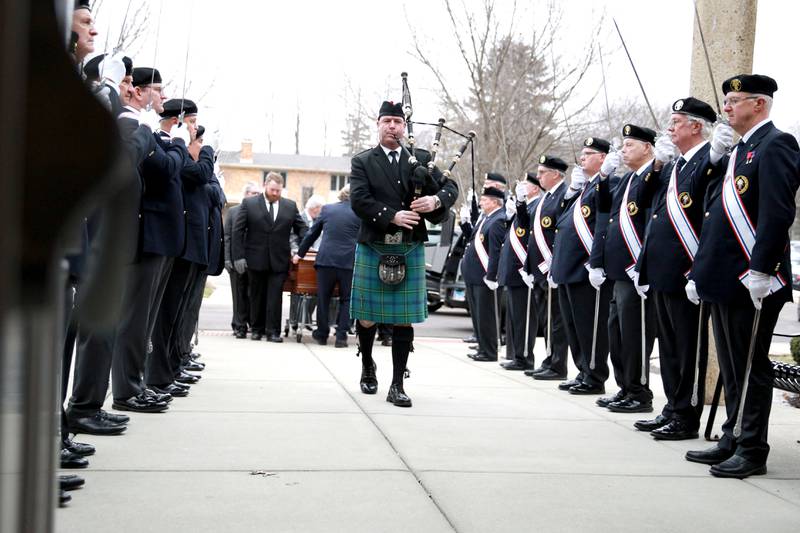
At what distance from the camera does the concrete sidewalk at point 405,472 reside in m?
3.46

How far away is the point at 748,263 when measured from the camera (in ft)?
15.0

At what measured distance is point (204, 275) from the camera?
7.85 m

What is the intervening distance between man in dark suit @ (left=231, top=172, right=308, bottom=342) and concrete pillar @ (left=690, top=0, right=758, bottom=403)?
5.53m

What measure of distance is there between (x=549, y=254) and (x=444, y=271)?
661 centimetres

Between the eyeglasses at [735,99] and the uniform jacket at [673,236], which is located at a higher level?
the eyeglasses at [735,99]

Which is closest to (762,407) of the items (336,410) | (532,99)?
(336,410)

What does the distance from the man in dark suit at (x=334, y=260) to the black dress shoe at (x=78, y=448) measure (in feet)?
21.4

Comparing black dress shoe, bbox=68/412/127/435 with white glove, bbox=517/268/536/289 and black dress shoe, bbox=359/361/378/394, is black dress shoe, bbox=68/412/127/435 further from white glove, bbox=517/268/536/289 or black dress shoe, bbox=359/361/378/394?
white glove, bbox=517/268/536/289

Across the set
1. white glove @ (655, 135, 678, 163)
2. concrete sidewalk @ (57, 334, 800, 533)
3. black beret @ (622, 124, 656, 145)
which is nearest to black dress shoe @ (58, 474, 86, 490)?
concrete sidewalk @ (57, 334, 800, 533)

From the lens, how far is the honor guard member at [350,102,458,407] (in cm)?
650

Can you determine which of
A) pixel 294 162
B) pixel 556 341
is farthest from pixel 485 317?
Answer: pixel 294 162

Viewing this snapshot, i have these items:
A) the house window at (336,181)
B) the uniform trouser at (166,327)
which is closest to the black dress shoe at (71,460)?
the uniform trouser at (166,327)

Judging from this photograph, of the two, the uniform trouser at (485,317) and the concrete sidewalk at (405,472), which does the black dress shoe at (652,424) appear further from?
the uniform trouser at (485,317)

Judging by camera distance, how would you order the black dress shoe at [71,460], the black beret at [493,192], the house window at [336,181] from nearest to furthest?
the black dress shoe at [71,460] < the black beret at [493,192] < the house window at [336,181]
